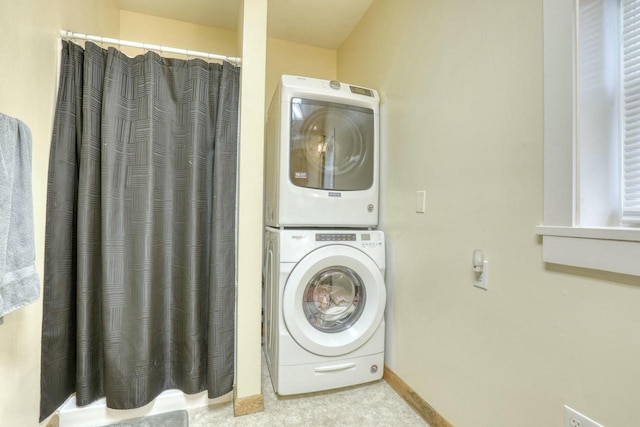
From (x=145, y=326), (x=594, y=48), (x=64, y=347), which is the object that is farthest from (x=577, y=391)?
(x=64, y=347)

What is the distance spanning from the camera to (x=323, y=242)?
160 cm

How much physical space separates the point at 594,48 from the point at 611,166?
0.37m

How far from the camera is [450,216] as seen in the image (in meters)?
1.31

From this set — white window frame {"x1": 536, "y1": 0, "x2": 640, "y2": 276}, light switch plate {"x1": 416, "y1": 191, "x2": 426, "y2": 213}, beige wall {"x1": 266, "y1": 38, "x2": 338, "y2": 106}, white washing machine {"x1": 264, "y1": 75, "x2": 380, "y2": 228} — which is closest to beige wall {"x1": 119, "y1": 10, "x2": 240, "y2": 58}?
beige wall {"x1": 266, "y1": 38, "x2": 338, "y2": 106}

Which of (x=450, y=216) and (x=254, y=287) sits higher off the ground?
(x=450, y=216)

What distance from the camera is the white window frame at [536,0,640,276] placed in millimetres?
816

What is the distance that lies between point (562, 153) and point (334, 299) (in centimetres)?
132

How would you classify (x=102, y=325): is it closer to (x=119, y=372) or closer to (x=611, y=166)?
(x=119, y=372)

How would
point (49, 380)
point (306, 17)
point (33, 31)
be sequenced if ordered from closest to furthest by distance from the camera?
1. point (33, 31)
2. point (49, 380)
3. point (306, 17)

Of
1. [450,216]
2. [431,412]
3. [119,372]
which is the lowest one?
[431,412]

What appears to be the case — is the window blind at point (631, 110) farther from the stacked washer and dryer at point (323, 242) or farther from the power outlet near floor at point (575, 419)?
the stacked washer and dryer at point (323, 242)

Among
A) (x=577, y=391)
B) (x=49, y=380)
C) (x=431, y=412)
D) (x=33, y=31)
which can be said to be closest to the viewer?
(x=577, y=391)

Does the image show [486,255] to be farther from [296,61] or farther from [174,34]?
[174,34]

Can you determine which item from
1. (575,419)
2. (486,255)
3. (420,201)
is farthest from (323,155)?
(575,419)
